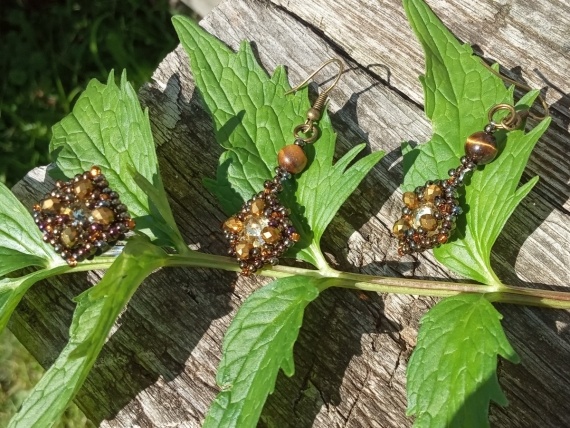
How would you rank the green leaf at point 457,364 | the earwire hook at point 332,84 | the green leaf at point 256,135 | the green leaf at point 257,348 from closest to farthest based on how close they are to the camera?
the green leaf at point 457,364 < the green leaf at point 257,348 < the green leaf at point 256,135 < the earwire hook at point 332,84

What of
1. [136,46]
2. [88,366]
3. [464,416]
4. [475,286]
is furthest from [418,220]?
[136,46]

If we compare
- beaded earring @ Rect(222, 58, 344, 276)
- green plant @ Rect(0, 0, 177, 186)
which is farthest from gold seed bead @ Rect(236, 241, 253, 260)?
green plant @ Rect(0, 0, 177, 186)

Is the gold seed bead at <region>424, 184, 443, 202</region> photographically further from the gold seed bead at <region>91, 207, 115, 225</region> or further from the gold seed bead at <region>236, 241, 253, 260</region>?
the gold seed bead at <region>91, 207, 115, 225</region>

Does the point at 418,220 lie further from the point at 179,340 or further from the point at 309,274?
the point at 179,340

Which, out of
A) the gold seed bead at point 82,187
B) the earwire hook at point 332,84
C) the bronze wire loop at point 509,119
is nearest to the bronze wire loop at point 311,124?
the earwire hook at point 332,84

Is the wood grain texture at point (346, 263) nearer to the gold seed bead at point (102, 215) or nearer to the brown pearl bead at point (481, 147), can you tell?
the brown pearl bead at point (481, 147)

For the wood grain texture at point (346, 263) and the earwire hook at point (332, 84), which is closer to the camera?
the wood grain texture at point (346, 263)

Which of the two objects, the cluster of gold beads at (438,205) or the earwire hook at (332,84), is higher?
the earwire hook at (332,84)
